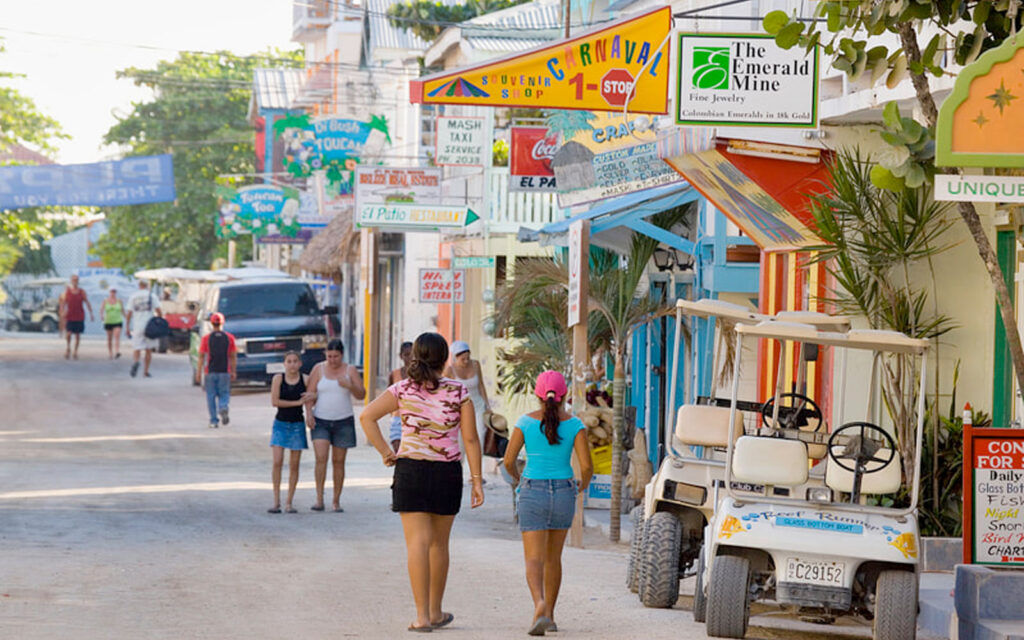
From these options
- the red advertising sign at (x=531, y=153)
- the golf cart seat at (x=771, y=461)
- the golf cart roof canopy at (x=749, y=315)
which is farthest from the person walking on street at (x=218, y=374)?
the golf cart seat at (x=771, y=461)

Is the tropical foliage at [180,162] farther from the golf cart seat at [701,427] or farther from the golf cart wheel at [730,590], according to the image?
the golf cart wheel at [730,590]

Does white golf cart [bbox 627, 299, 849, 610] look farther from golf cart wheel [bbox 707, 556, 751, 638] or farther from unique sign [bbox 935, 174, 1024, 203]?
unique sign [bbox 935, 174, 1024, 203]

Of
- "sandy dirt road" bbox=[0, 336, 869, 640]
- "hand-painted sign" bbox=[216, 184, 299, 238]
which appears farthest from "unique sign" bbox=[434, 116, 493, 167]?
"hand-painted sign" bbox=[216, 184, 299, 238]

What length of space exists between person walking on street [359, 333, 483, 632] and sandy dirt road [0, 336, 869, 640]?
1.08 feet

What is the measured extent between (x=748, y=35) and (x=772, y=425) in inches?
112

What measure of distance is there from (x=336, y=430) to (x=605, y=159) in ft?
13.7

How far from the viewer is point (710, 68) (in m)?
11.9

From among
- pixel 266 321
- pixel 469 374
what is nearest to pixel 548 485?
pixel 469 374

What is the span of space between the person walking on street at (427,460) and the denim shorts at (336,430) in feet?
21.7

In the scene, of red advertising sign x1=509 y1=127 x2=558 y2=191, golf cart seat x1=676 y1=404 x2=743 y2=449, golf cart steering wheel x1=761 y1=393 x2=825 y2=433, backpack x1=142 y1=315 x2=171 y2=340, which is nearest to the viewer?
golf cart seat x1=676 y1=404 x2=743 y2=449

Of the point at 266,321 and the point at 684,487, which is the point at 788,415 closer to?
the point at 684,487

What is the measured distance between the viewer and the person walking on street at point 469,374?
54.5 feet

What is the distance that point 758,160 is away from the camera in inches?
543

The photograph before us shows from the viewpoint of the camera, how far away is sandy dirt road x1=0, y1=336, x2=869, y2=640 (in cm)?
979
